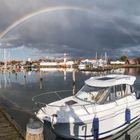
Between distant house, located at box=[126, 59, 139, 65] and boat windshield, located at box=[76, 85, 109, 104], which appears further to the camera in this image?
distant house, located at box=[126, 59, 139, 65]

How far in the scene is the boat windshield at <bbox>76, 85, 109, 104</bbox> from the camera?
1460cm

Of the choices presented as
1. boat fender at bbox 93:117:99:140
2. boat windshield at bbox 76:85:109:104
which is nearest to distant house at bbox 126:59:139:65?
boat windshield at bbox 76:85:109:104

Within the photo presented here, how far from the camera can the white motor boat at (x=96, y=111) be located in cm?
1295

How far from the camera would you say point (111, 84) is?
15211 millimetres

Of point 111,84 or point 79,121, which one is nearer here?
point 79,121

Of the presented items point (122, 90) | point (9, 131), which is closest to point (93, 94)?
point (122, 90)

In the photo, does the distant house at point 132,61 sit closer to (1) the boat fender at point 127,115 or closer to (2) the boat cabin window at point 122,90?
(2) the boat cabin window at point 122,90

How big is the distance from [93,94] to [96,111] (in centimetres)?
189

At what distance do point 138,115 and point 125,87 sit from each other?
2.56 meters

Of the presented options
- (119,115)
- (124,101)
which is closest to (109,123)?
(119,115)

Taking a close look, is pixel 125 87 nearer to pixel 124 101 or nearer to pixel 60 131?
pixel 124 101

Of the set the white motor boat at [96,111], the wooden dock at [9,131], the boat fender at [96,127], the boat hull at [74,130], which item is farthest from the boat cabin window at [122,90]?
the wooden dock at [9,131]

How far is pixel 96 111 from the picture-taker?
13.6 meters

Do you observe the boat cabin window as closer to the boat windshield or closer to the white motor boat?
the white motor boat
